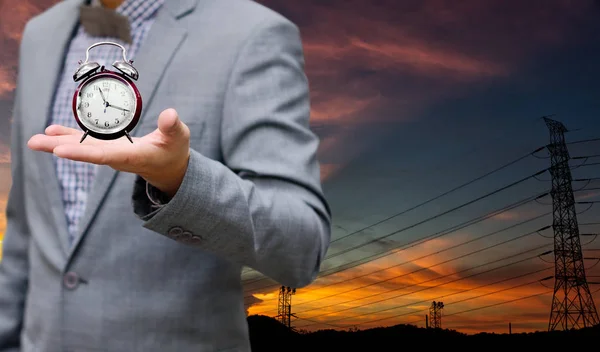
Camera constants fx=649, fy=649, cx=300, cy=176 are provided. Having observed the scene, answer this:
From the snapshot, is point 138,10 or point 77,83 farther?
point 138,10

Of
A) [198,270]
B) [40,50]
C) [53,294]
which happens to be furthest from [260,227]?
[40,50]

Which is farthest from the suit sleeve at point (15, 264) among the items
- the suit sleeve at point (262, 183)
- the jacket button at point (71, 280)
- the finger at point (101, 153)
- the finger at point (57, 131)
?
the finger at point (101, 153)

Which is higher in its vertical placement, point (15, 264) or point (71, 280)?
point (15, 264)

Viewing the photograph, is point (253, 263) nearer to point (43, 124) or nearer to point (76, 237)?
point (76, 237)

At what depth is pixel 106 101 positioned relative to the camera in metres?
1.98

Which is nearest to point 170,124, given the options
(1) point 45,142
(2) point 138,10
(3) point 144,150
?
(3) point 144,150

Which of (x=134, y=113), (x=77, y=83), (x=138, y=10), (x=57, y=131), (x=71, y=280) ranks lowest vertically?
(x=71, y=280)

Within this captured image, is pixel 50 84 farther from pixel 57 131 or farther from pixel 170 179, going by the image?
pixel 170 179

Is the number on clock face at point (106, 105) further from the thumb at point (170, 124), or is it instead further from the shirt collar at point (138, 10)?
the shirt collar at point (138, 10)

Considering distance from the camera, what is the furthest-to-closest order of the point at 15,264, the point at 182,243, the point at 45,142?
the point at 15,264
the point at 182,243
the point at 45,142

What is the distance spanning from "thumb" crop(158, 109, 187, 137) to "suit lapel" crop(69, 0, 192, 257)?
0.91 metres

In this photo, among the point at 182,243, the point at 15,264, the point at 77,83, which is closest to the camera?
the point at 182,243

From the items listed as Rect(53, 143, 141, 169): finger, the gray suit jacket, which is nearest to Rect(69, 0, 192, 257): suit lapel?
the gray suit jacket

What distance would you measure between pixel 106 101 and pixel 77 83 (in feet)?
2.61
